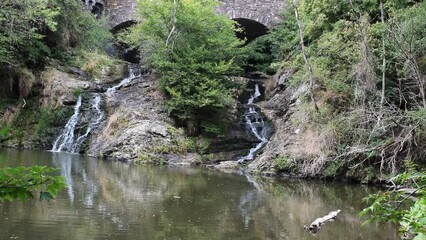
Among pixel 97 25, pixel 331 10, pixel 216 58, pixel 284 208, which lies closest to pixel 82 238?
pixel 284 208

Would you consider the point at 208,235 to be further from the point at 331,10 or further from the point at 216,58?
the point at 216,58

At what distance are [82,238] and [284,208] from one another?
13.4 ft

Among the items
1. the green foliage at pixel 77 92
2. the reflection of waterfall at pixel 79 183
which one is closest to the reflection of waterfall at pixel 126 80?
the green foliage at pixel 77 92

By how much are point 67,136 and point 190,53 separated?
5989mm

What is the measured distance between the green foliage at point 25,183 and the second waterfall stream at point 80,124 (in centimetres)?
1501

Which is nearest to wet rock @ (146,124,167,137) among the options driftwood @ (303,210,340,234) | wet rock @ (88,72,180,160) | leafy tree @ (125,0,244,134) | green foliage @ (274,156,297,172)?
wet rock @ (88,72,180,160)

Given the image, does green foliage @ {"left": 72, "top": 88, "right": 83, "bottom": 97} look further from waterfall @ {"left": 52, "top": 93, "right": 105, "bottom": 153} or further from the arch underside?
the arch underside

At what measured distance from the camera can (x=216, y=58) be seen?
63.0 ft

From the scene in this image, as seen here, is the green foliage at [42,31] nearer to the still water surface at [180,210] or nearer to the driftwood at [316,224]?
the still water surface at [180,210]

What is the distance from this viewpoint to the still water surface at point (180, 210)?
5.62 meters

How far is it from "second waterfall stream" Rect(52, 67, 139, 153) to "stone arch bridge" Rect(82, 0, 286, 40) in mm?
8414

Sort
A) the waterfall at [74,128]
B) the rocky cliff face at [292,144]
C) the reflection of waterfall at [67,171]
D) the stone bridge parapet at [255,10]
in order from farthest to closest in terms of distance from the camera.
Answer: the stone bridge parapet at [255,10] → the waterfall at [74,128] → the rocky cliff face at [292,144] → the reflection of waterfall at [67,171]

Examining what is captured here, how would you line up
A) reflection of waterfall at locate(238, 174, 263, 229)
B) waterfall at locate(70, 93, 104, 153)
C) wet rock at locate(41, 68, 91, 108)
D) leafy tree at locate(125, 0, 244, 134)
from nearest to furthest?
1. reflection of waterfall at locate(238, 174, 263, 229)
2. waterfall at locate(70, 93, 104, 153)
3. leafy tree at locate(125, 0, 244, 134)
4. wet rock at locate(41, 68, 91, 108)

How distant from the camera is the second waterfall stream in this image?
17.0m
